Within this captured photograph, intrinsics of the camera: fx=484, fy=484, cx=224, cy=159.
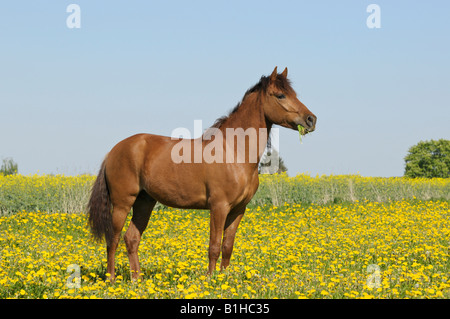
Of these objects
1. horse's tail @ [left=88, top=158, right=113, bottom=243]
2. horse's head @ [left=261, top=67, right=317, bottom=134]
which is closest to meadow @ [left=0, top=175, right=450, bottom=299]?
horse's tail @ [left=88, top=158, right=113, bottom=243]

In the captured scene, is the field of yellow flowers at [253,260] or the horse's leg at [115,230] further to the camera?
the horse's leg at [115,230]

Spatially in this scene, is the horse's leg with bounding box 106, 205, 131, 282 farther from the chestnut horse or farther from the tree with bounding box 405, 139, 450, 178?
the tree with bounding box 405, 139, 450, 178

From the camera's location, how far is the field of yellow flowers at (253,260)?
20.0 ft

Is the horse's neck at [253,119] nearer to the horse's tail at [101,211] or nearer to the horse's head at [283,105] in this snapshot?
the horse's head at [283,105]

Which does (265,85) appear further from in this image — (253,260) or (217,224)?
(253,260)

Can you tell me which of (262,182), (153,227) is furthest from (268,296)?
(262,182)

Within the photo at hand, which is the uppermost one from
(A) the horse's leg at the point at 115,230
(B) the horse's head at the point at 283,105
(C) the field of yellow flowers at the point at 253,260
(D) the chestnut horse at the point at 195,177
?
(B) the horse's head at the point at 283,105

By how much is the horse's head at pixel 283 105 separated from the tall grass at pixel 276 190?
10639 mm

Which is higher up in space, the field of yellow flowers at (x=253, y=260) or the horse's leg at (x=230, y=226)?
the horse's leg at (x=230, y=226)

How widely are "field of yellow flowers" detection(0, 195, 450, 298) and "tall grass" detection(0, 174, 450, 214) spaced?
5.86 feet

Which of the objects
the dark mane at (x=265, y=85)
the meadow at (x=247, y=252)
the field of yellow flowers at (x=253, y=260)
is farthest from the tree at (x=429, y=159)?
the dark mane at (x=265, y=85)
